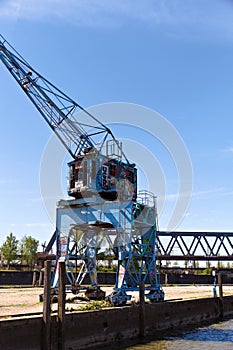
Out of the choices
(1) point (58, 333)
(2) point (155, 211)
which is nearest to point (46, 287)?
(1) point (58, 333)

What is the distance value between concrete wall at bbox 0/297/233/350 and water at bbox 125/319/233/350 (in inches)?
47.9

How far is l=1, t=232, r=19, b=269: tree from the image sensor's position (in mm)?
75312

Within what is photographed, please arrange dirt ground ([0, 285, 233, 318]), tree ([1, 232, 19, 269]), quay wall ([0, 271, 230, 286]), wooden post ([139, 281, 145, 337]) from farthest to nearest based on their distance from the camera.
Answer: tree ([1, 232, 19, 269])
quay wall ([0, 271, 230, 286])
wooden post ([139, 281, 145, 337])
dirt ground ([0, 285, 233, 318])

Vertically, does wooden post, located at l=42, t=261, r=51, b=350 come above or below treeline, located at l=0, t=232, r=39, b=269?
below

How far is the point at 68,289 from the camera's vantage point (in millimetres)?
26859

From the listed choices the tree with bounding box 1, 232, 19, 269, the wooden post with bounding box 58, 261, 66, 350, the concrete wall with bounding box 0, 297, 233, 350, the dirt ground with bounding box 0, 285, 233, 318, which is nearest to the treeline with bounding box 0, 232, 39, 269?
the tree with bounding box 1, 232, 19, 269

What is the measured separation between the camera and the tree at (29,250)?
272ft

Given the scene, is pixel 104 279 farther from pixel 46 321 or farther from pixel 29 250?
pixel 46 321

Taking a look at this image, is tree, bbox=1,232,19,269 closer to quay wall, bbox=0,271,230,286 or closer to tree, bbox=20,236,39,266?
tree, bbox=20,236,39,266

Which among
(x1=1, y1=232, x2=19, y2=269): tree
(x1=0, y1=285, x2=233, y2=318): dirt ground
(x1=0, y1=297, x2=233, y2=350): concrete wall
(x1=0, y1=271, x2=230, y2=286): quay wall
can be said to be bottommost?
(x1=0, y1=297, x2=233, y2=350): concrete wall

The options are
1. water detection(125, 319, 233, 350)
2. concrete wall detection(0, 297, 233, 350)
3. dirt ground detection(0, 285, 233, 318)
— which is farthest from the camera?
dirt ground detection(0, 285, 233, 318)

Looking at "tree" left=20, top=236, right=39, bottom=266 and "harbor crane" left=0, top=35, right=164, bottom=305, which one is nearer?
"harbor crane" left=0, top=35, right=164, bottom=305

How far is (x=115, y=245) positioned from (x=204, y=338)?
7.82 m

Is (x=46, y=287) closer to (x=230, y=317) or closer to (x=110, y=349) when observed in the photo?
(x=110, y=349)
